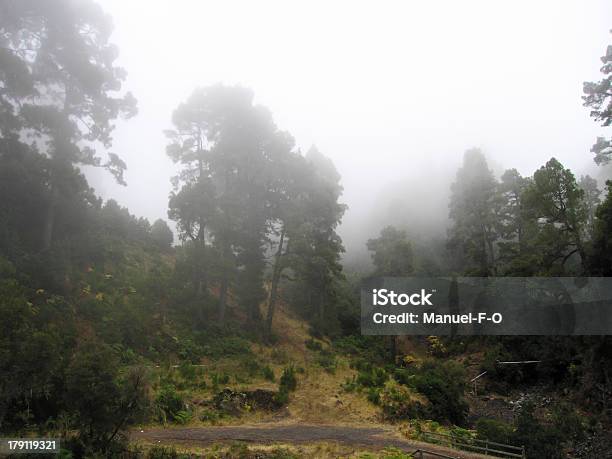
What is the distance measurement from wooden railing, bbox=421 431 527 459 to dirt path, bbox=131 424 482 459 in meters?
0.53

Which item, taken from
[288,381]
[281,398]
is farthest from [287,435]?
[288,381]

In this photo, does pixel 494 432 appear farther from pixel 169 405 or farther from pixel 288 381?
pixel 169 405

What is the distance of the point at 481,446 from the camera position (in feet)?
46.2

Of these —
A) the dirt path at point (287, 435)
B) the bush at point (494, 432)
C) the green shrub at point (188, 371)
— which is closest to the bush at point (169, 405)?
the dirt path at point (287, 435)

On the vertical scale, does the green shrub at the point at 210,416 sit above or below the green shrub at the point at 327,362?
below

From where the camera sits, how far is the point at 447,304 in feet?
112

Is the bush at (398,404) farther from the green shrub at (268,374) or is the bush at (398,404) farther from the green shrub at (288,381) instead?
the green shrub at (268,374)

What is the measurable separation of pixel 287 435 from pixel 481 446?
6662mm

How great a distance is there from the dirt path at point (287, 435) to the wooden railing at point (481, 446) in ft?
1.74

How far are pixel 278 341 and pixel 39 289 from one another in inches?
543

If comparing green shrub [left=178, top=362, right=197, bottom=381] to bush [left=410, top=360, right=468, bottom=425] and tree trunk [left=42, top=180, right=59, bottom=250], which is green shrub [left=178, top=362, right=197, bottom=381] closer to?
tree trunk [left=42, top=180, right=59, bottom=250]

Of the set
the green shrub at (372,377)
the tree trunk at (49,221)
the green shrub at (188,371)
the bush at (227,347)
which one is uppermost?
the tree trunk at (49,221)

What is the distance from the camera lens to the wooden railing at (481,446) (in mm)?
12844

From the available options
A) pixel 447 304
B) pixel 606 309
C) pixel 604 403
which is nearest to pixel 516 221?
pixel 447 304
